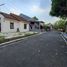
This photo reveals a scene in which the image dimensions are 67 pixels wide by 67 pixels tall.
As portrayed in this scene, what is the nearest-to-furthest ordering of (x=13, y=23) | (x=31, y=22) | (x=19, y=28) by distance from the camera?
(x=13, y=23)
(x=19, y=28)
(x=31, y=22)

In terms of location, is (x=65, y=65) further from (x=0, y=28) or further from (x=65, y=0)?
(x=0, y=28)

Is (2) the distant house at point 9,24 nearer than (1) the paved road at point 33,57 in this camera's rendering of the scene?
No

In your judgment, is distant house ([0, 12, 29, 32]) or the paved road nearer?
the paved road

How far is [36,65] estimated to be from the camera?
9016mm

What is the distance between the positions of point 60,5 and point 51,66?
1707 centimetres

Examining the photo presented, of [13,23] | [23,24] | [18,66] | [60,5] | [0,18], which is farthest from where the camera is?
[23,24]

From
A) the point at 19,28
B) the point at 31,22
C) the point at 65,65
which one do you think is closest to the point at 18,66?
the point at 65,65

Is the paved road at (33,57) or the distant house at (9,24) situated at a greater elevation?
the distant house at (9,24)

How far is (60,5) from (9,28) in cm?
2481

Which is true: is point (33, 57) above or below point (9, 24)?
below

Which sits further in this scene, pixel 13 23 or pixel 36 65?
pixel 13 23

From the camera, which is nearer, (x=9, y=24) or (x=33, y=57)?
(x=33, y=57)

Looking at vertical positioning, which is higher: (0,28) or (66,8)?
(66,8)

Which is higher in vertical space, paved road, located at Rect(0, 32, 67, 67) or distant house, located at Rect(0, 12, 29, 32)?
distant house, located at Rect(0, 12, 29, 32)
